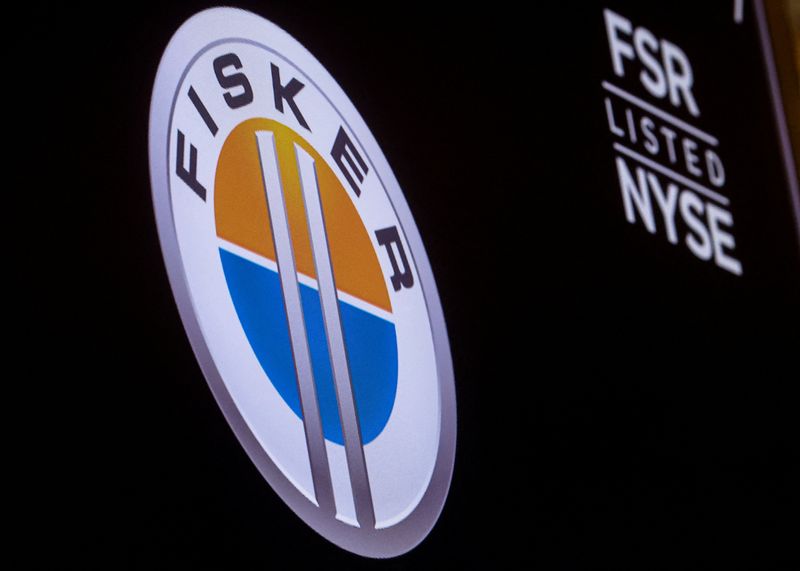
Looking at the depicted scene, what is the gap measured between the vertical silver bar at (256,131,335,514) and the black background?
0.36ft

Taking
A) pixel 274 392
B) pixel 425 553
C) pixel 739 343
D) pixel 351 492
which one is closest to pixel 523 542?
pixel 425 553

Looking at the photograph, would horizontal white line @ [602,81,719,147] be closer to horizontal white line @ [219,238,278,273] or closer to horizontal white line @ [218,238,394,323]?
horizontal white line @ [218,238,394,323]

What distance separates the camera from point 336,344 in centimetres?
204

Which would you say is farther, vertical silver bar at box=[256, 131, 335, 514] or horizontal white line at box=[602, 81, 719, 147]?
horizontal white line at box=[602, 81, 719, 147]

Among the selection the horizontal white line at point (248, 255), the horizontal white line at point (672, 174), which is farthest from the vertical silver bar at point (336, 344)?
the horizontal white line at point (672, 174)

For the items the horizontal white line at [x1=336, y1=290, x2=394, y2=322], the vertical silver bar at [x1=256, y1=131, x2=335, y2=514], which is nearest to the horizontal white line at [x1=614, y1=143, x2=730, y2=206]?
the horizontal white line at [x1=336, y1=290, x2=394, y2=322]

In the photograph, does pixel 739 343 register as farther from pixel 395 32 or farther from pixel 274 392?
pixel 274 392

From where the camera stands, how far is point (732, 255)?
3.01m

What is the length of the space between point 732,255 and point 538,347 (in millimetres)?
769

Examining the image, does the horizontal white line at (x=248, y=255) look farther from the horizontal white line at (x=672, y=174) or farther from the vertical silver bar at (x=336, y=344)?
the horizontal white line at (x=672, y=174)

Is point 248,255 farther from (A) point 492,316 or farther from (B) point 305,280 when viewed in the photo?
(A) point 492,316

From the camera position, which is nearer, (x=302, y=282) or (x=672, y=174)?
(x=302, y=282)

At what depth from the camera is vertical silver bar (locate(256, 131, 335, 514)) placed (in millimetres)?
1944

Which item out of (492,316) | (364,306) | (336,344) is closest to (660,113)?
(492,316)
